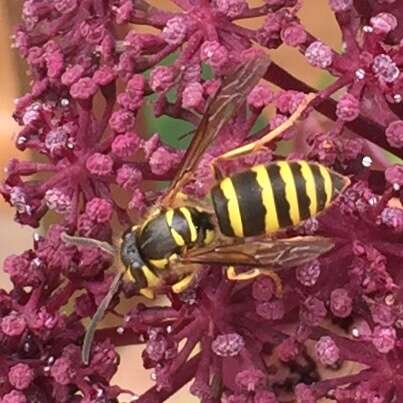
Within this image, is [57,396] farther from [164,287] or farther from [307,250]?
[307,250]

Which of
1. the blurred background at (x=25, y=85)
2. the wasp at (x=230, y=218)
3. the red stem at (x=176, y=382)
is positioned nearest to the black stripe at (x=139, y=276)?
the wasp at (x=230, y=218)

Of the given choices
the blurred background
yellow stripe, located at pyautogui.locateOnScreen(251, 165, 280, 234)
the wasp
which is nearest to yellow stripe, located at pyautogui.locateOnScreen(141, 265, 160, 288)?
the wasp

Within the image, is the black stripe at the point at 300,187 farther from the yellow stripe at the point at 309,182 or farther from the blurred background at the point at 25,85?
the blurred background at the point at 25,85

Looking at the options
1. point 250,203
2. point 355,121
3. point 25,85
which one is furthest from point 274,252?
point 25,85

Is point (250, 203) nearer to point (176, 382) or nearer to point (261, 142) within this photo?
point (261, 142)

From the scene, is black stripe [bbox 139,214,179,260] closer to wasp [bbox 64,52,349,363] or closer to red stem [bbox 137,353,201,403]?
wasp [bbox 64,52,349,363]

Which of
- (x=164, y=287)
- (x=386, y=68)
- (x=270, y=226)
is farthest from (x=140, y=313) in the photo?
(x=386, y=68)
